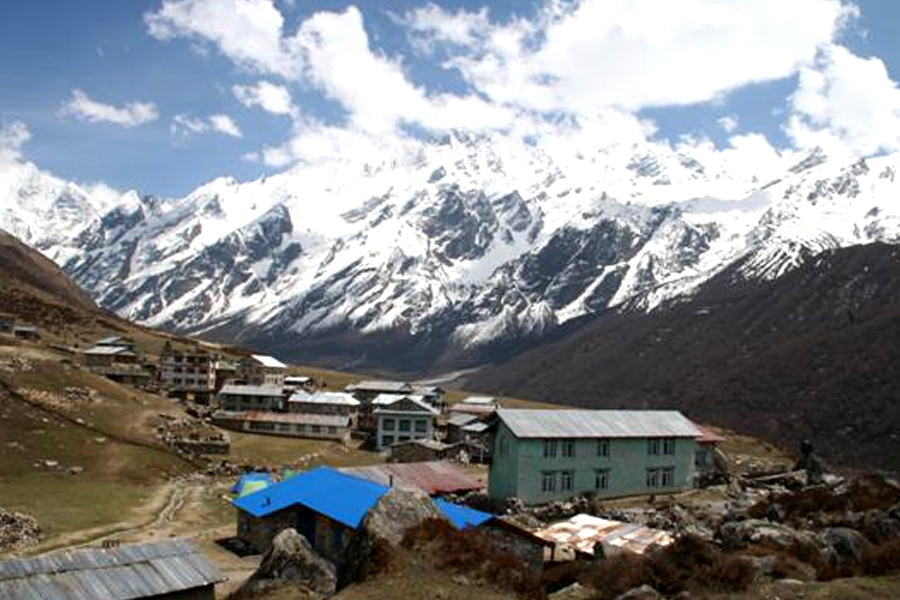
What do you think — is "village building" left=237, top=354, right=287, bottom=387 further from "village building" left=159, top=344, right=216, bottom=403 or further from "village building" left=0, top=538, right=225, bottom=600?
"village building" left=0, top=538, right=225, bottom=600

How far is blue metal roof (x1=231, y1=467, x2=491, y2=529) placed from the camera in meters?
47.0

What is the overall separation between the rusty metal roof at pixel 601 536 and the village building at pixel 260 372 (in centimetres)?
10570

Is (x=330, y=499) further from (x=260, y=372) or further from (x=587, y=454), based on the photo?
(x=260, y=372)

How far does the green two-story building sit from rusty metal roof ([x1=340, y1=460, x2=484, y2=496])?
9.11 ft

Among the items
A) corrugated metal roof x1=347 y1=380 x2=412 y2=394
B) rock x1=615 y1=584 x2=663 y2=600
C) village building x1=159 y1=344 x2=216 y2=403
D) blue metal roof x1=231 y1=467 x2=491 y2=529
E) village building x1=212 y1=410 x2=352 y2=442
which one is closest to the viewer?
rock x1=615 y1=584 x2=663 y2=600

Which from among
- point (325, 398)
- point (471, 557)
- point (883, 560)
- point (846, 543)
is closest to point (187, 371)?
point (325, 398)

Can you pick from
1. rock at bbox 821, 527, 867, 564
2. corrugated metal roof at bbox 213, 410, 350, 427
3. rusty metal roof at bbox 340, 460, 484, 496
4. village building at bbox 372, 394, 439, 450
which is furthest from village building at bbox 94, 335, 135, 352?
rock at bbox 821, 527, 867, 564

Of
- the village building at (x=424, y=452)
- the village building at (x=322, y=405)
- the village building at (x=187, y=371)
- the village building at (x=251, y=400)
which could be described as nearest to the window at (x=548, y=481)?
the village building at (x=424, y=452)

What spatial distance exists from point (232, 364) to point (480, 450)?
72.9 meters

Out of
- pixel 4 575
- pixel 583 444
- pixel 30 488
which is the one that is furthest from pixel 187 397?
pixel 4 575

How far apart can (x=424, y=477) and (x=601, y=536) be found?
2651 centimetres

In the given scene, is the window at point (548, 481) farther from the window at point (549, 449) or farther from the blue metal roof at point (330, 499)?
the blue metal roof at point (330, 499)

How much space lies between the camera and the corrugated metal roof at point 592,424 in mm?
72500

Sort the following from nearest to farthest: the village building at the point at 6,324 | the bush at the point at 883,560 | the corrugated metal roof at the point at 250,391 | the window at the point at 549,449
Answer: the bush at the point at 883,560 → the window at the point at 549,449 → the corrugated metal roof at the point at 250,391 → the village building at the point at 6,324
